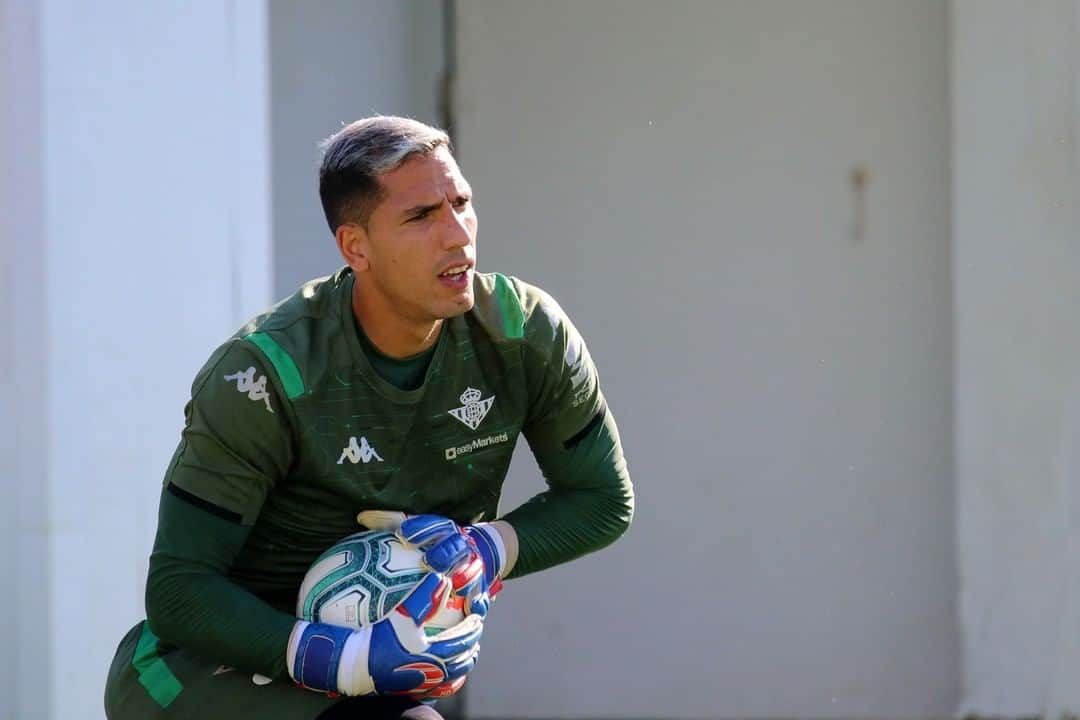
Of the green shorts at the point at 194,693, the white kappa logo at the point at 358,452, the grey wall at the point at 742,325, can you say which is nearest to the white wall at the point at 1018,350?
the grey wall at the point at 742,325

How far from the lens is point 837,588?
5594mm

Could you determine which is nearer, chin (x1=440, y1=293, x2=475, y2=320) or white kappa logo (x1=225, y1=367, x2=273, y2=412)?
white kappa logo (x1=225, y1=367, x2=273, y2=412)

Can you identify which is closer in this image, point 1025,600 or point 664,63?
point 1025,600

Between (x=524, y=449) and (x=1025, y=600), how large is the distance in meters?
1.75

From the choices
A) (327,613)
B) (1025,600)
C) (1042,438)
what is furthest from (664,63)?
(327,613)

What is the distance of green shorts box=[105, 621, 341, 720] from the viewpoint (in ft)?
9.27

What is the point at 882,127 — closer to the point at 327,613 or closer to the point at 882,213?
the point at 882,213

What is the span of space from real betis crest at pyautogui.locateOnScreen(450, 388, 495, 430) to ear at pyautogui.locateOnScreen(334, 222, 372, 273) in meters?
0.31

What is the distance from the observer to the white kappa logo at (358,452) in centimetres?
296

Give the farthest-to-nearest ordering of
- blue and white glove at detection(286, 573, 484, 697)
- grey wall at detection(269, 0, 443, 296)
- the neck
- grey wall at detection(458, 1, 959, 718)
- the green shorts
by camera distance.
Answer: grey wall at detection(458, 1, 959, 718) → grey wall at detection(269, 0, 443, 296) → the neck → the green shorts → blue and white glove at detection(286, 573, 484, 697)

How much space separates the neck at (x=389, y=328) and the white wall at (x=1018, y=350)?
8.89 ft

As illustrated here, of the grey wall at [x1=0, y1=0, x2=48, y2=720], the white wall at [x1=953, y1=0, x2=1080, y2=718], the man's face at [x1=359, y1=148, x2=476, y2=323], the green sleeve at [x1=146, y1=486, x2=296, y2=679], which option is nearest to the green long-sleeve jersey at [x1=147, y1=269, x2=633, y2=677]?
the green sleeve at [x1=146, y1=486, x2=296, y2=679]

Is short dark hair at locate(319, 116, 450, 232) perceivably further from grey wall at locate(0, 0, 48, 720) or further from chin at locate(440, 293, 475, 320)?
grey wall at locate(0, 0, 48, 720)

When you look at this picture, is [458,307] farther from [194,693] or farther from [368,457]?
[194,693]
